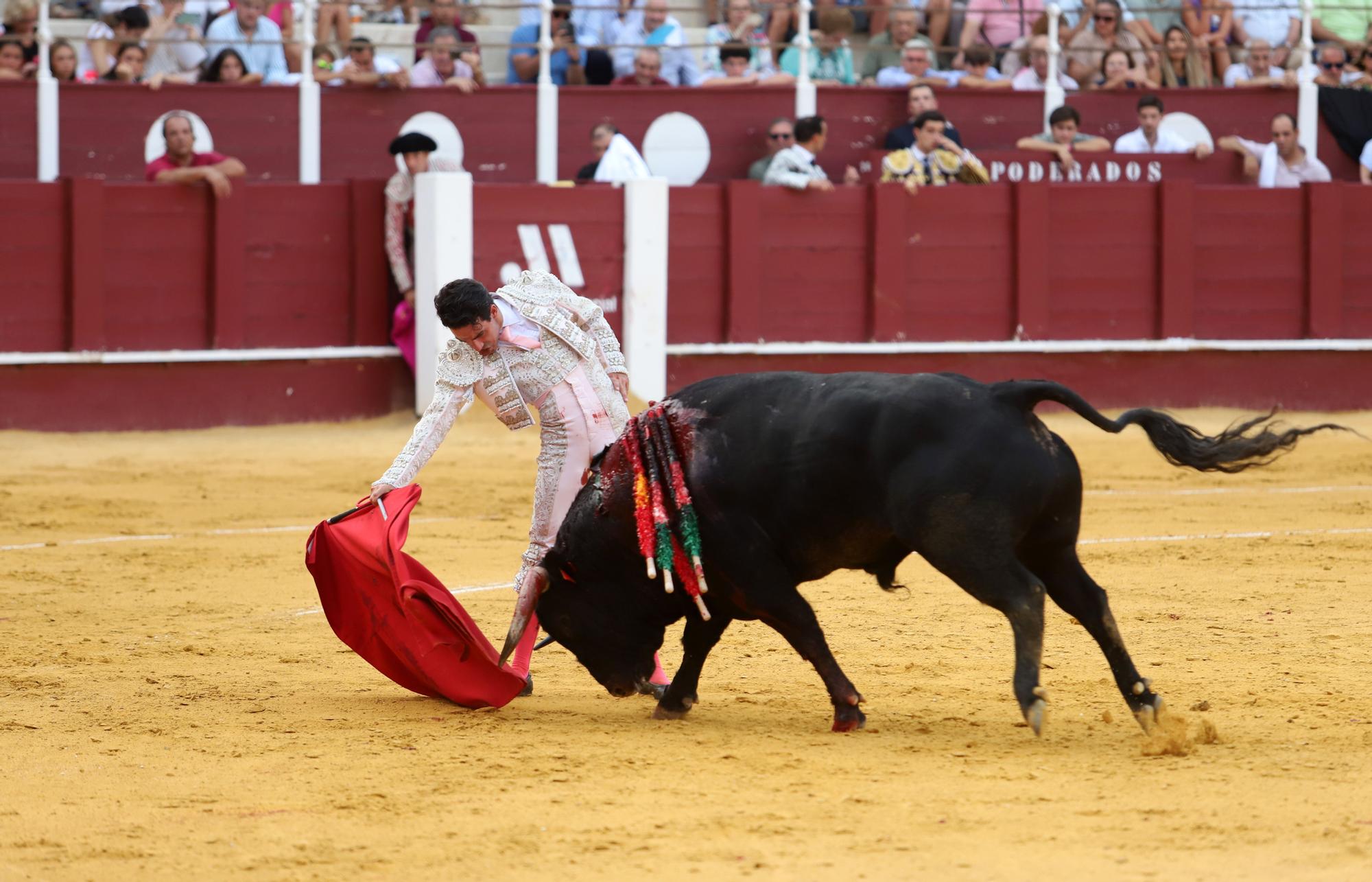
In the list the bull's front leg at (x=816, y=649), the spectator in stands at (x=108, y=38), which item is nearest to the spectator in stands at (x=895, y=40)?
the spectator in stands at (x=108, y=38)

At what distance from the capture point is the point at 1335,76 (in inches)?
493

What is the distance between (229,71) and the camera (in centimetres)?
1110

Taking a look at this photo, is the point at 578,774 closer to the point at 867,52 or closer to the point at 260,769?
the point at 260,769

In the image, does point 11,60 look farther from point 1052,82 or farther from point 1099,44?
point 1099,44

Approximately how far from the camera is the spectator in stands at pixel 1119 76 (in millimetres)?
12172

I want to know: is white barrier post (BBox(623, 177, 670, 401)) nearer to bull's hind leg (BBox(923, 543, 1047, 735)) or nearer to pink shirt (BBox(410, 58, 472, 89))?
pink shirt (BBox(410, 58, 472, 89))

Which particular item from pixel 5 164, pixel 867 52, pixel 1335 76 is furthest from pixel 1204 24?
pixel 5 164

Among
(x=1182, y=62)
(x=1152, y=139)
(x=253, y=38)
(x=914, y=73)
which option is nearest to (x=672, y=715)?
(x=253, y=38)

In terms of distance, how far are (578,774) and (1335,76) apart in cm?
1023

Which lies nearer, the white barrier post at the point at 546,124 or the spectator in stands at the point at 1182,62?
the white barrier post at the point at 546,124

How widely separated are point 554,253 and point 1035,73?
12.0 ft

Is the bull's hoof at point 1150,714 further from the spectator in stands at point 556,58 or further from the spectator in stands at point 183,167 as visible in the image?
the spectator in stands at point 556,58

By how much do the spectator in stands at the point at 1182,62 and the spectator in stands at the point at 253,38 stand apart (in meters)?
5.74

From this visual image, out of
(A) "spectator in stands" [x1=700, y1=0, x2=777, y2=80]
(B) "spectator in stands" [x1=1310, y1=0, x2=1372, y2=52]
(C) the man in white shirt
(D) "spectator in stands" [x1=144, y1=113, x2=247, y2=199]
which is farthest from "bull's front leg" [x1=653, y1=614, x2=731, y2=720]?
(B) "spectator in stands" [x1=1310, y1=0, x2=1372, y2=52]
